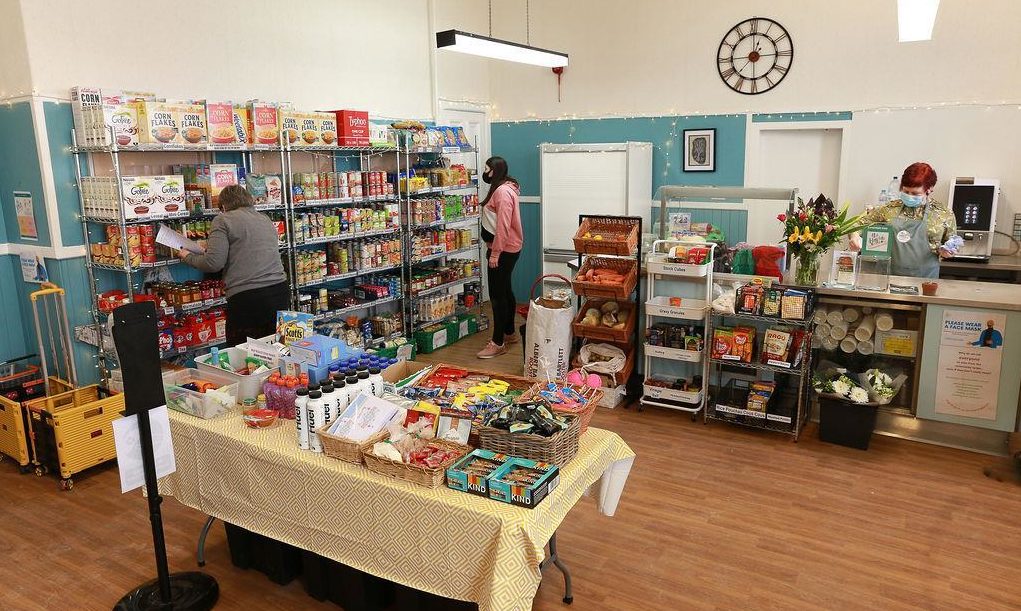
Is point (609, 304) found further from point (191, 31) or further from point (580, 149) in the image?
point (191, 31)

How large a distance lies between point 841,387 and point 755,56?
4271 mm

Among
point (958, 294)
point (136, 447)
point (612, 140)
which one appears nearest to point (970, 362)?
point (958, 294)

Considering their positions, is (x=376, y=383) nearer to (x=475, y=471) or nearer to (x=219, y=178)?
(x=475, y=471)

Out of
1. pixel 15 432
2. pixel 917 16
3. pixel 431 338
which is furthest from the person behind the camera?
pixel 431 338

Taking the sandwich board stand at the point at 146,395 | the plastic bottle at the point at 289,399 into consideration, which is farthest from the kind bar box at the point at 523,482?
the sandwich board stand at the point at 146,395

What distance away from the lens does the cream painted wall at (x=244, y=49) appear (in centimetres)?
498

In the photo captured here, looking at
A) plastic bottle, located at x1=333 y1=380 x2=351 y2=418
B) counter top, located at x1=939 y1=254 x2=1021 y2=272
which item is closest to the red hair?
counter top, located at x1=939 y1=254 x2=1021 y2=272

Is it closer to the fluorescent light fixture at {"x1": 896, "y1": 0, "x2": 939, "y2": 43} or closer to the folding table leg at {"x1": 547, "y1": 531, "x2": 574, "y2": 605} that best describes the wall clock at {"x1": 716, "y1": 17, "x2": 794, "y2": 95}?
the fluorescent light fixture at {"x1": 896, "y1": 0, "x2": 939, "y2": 43}

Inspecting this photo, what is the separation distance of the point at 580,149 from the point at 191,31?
163 inches

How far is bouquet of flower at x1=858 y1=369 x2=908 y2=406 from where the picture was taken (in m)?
4.97

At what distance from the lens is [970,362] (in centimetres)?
491

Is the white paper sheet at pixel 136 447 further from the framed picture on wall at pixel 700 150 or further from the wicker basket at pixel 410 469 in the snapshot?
the framed picture on wall at pixel 700 150

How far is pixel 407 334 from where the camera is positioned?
763 cm

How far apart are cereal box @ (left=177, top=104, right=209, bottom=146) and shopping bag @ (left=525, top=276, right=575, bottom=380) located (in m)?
2.74
